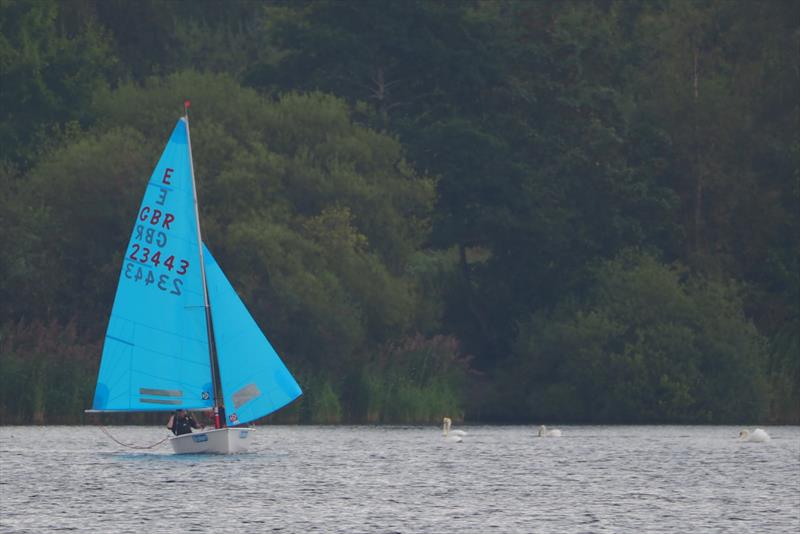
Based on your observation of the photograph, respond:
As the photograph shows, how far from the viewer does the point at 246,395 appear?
5369 cm

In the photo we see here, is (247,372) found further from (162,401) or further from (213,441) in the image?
(162,401)

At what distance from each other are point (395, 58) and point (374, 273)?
17.6 m

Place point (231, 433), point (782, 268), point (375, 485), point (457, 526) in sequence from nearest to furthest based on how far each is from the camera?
1. point (457, 526)
2. point (375, 485)
3. point (231, 433)
4. point (782, 268)

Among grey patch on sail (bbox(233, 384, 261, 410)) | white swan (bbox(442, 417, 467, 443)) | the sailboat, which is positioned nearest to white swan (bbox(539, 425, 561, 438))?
white swan (bbox(442, 417, 467, 443))

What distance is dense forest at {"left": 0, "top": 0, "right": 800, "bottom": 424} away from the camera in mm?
82750

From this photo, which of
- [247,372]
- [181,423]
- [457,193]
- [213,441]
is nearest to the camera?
[247,372]

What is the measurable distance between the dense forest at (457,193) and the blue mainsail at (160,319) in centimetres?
2176

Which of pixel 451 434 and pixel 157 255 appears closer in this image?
pixel 157 255

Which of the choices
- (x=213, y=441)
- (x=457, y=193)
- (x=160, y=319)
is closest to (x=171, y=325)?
(x=160, y=319)

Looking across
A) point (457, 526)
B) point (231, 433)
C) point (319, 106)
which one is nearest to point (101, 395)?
point (231, 433)

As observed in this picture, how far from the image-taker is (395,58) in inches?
3893

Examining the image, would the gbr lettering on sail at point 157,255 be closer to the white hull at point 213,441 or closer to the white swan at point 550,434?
the white hull at point 213,441

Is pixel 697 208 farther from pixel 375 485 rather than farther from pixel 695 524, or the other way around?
pixel 695 524

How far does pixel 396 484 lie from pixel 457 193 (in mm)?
48664
